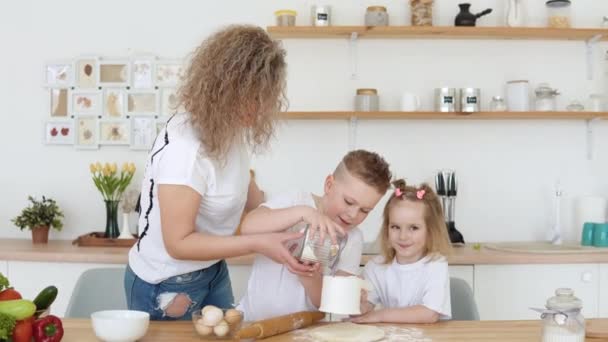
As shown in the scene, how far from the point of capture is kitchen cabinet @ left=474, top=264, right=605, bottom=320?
297 cm

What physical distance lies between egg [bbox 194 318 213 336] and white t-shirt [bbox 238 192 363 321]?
36cm

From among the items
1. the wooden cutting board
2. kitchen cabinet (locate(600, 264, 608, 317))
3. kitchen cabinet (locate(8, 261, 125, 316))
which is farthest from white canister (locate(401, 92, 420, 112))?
the wooden cutting board

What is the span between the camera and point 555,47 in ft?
11.5

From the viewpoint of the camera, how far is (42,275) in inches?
116

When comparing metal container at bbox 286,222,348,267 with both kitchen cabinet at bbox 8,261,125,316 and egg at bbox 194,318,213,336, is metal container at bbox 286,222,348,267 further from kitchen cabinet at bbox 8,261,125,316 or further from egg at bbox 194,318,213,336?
kitchen cabinet at bbox 8,261,125,316

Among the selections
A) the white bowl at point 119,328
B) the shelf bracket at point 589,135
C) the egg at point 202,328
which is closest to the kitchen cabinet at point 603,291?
the shelf bracket at point 589,135

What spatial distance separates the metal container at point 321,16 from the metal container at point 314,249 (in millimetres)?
1759

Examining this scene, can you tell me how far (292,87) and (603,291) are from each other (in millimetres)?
1617

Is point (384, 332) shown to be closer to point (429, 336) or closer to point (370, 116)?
point (429, 336)

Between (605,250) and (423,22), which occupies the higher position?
(423,22)

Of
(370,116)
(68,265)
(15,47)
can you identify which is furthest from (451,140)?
(15,47)

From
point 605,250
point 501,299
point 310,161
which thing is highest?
point 310,161

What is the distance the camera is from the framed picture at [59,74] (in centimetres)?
344

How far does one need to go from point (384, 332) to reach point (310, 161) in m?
1.80
